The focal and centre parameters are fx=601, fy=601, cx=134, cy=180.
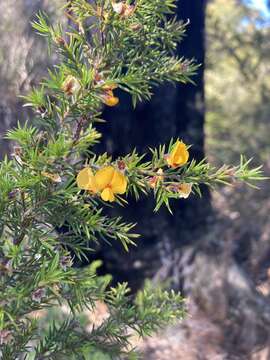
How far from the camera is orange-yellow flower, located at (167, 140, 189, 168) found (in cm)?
140

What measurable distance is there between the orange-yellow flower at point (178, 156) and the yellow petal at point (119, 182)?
0.38ft

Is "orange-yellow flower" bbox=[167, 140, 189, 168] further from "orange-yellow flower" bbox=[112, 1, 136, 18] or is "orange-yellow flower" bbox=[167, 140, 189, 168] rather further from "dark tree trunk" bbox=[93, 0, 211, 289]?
"dark tree trunk" bbox=[93, 0, 211, 289]

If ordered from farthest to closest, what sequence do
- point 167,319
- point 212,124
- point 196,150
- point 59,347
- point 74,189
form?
point 212,124, point 196,150, point 167,319, point 59,347, point 74,189

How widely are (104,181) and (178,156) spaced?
0.18 metres

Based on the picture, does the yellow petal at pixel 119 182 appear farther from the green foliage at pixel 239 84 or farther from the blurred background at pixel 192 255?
the green foliage at pixel 239 84

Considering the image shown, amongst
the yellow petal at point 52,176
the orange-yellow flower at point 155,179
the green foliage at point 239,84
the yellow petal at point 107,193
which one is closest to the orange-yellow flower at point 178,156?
the orange-yellow flower at point 155,179

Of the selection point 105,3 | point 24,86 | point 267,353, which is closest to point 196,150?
point 267,353

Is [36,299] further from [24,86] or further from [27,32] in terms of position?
[27,32]

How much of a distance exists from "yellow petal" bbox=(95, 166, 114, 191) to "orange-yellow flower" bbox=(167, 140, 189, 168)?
0.46 feet

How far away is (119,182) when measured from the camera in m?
1.40

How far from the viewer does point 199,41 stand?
429cm

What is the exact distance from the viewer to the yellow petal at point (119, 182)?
4.58ft

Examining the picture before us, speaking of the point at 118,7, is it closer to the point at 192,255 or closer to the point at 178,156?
the point at 178,156

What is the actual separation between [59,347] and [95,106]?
2.43ft
